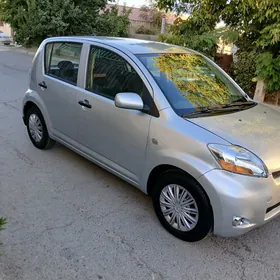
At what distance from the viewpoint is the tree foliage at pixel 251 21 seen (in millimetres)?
6977

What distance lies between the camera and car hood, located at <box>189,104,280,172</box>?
258cm

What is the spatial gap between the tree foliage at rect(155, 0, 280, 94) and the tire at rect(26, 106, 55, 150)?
→ 5.26 m

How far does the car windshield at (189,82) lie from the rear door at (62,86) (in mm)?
1033

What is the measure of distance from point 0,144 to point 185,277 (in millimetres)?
3582

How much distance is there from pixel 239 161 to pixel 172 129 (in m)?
0.63

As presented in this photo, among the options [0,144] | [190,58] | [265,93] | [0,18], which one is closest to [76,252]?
[190,58]

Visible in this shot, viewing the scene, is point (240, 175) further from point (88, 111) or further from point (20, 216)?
point (20, 216)

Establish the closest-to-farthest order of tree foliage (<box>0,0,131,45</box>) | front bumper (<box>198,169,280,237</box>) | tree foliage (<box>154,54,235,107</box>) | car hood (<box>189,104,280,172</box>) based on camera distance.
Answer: front bumper (<box>198,169,280,237</box>) < car hood (<box>189,104,280,172</box>) < tree foliage (<box>154,54,235,107</box>) < tree foliage (<box>0,0,131,45</box>)

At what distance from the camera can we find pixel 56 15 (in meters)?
17.8

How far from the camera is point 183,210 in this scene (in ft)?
9.19

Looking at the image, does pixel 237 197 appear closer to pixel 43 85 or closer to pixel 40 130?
pixel 43 85

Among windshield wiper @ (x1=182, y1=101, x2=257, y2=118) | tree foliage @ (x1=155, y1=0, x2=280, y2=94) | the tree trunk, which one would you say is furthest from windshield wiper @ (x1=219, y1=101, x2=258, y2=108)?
the tree trunk

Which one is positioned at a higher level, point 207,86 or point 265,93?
point 207,86

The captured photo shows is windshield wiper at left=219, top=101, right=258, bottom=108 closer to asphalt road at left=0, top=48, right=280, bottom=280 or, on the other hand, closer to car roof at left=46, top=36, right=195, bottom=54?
car roof at left=46, top=36, right=195, bottom=54
